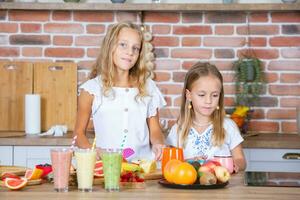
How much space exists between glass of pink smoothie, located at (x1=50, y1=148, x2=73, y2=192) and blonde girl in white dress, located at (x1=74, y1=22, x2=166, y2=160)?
1.02 metres

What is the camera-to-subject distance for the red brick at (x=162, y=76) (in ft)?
13.6

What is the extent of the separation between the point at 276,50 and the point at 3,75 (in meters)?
1.73

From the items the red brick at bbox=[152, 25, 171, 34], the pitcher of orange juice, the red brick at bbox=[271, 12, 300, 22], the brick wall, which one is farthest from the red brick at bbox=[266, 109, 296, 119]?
the pitcher of orange juice

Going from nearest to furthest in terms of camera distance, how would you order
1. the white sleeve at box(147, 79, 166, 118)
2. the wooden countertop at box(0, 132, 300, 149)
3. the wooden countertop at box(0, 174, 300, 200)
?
the wooden countertop at box(0, 174, 300, 200), the white sleeve at box(147, 79, 166, 118), the wooden countertop at box(0, 132, 300, 149)

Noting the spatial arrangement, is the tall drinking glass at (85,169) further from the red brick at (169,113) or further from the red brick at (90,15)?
the red brick at (90,15)

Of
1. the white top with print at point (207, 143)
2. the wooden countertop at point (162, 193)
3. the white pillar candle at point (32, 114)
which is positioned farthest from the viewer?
the white pillar candle at point (32, 114)

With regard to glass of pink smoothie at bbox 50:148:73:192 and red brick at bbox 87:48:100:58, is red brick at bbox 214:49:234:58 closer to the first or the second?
red brick at bbox 87:48:100:58

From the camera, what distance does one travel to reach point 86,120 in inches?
122

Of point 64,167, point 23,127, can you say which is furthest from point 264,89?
point 64,167

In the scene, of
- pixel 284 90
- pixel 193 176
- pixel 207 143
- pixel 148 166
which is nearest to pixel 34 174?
pixel 148 166

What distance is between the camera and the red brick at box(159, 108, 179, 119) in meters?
4.15

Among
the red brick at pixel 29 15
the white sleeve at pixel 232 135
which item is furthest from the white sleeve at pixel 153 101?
the red brick at pixel 29 15

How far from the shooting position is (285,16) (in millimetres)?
4121

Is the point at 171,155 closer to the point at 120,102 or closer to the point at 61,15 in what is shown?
the point at 120,102
